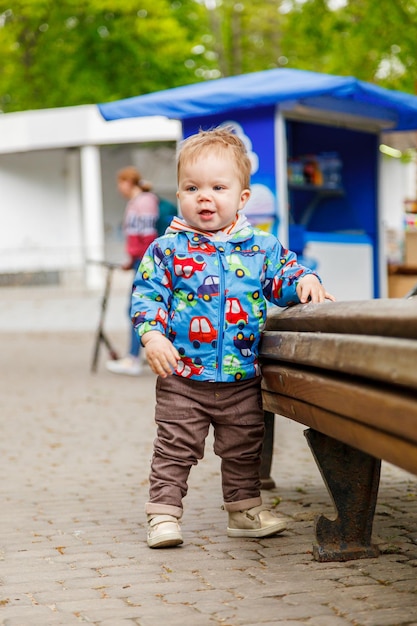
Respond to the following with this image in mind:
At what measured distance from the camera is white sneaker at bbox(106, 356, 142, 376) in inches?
446

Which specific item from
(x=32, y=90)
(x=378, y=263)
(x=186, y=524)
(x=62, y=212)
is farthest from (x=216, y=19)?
(x=186, y=524)

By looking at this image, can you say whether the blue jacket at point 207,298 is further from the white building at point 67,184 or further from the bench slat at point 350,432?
the white building at point 67,184

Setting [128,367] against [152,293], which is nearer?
[152,293]

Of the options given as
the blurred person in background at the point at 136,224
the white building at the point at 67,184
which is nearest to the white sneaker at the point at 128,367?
the blurred person in background at the point at 136,224

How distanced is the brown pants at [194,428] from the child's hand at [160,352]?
0.19 meters

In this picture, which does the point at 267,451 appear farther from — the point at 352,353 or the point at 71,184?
the point at 71,184

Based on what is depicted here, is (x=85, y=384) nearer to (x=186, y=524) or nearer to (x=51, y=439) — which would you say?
(x=51, y=439)

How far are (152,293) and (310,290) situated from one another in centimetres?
54

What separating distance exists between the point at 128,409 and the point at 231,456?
15.3 ft

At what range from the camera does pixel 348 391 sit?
2.98m

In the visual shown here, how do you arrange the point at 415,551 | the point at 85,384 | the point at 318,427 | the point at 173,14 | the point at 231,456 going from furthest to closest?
the point at 173,14, the point at 85,384, the point at 231,456, the point at 415,551, the point at 318,427

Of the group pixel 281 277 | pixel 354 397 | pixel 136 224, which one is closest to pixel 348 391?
pixel 354 397

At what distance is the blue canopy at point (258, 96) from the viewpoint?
885 centimetres

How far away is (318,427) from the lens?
341 centimetres
